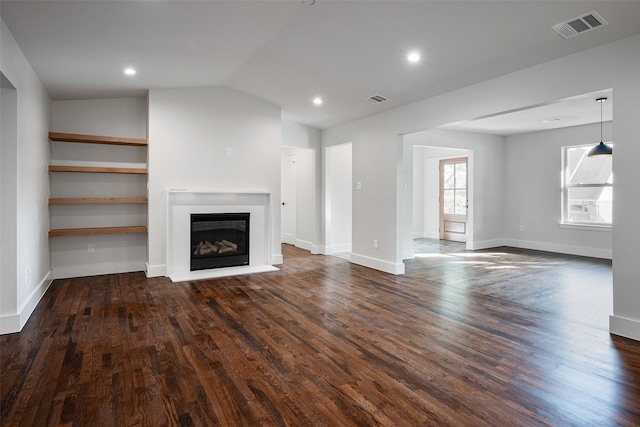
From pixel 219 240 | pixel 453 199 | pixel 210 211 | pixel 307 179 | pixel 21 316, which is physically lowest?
pixel 21 316

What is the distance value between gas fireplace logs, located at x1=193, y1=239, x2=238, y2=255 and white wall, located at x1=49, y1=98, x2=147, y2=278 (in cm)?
86

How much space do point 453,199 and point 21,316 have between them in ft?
28.2

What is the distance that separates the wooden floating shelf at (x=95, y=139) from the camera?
4707 millimetres

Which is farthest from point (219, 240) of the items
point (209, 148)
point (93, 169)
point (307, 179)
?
point (307, 179)

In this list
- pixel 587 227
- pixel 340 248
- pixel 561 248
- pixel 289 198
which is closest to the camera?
pixel 587 227

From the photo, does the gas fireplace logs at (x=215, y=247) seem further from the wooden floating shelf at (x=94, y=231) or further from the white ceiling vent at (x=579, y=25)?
the white ceiling vent at (x=579, y=25)

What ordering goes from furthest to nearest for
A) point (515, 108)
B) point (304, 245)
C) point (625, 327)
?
point (304, 245) → point (515, 108) → point (625, 327)

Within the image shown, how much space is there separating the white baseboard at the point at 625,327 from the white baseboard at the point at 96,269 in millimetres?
5729

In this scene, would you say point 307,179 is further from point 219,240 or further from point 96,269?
point 96,269

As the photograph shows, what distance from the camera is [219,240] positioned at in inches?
223

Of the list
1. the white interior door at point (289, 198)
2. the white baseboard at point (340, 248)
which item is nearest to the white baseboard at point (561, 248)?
the white baseboard at point (340, 248)

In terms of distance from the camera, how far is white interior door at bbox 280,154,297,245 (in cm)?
841

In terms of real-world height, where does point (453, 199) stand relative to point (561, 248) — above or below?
above

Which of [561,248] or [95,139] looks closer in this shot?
[95,139]
